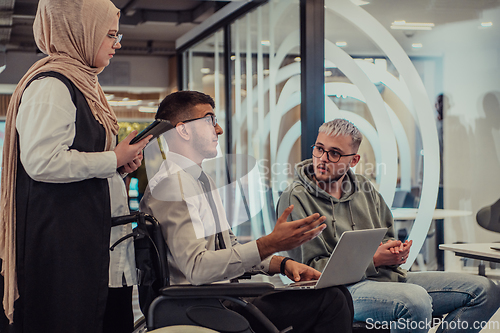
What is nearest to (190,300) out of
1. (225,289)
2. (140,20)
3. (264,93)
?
(225,289)

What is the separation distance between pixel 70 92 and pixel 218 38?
4253 millimetres

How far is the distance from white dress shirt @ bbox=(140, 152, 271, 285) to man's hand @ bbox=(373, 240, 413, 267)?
28.8 inches

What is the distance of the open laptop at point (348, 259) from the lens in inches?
55.6

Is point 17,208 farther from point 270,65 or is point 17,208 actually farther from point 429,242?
point 270,65

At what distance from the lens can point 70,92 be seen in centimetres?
136

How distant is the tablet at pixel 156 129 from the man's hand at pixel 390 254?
997 millimetres

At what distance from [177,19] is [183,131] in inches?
221

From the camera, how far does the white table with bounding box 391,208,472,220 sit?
3.07 m

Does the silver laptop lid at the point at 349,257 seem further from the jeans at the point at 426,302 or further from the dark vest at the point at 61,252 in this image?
the dark vest at the point at 61,252

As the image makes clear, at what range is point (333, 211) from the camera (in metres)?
1.97

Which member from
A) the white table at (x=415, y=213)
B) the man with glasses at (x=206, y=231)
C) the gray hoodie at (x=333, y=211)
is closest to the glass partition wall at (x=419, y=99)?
the white table at (x=415, y=213)

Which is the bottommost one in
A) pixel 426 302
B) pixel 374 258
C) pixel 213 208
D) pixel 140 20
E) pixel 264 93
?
pixel 426 302

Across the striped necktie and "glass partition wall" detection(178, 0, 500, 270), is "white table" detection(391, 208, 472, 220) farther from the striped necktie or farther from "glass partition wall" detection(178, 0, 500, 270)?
the striped necktie

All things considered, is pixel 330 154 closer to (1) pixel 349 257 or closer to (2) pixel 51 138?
(1) pixel 349 257
